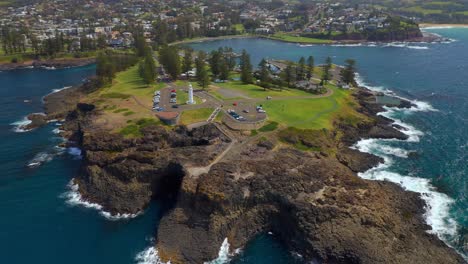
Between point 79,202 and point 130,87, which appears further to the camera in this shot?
point 130,87

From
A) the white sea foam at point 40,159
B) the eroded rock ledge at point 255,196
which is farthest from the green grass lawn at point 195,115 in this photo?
the white sea foam at point 40,159

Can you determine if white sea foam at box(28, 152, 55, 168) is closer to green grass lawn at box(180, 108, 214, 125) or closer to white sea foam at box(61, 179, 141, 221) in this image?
white sea foam at box(61, 179, 141, 221)

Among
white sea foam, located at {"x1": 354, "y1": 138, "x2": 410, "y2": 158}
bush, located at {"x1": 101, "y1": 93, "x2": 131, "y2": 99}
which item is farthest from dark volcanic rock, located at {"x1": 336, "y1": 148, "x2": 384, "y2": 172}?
bush, located at {"x1": 101, "y1": 93, "x2": 131, "y2": 99}

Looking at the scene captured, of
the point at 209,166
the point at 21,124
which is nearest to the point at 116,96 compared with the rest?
the point at 21,124

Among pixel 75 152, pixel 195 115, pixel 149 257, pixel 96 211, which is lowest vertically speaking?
pixel 149 257

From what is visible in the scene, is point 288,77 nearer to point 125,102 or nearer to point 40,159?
point 125,102
